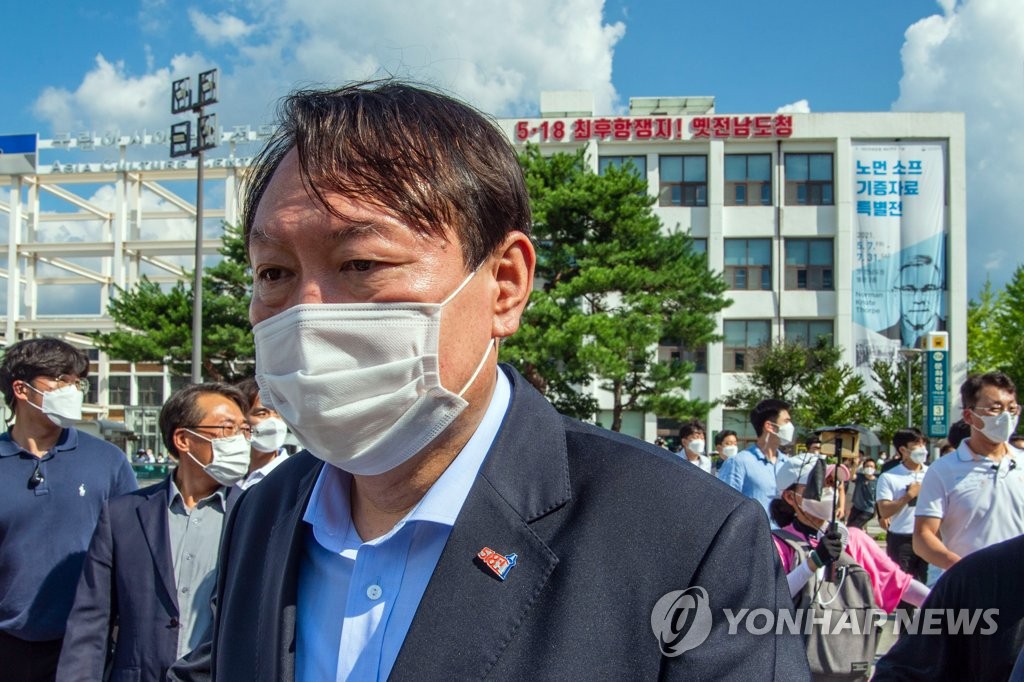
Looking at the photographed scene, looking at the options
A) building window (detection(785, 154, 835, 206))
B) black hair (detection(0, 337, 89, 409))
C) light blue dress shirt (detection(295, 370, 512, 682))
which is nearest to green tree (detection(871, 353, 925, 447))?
building window (detection(785, 154, 835, 206))

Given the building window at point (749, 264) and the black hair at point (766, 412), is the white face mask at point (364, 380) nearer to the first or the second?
the black hair at point (766, 412)

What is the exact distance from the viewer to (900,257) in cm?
3428

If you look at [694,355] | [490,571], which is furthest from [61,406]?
[694,355]

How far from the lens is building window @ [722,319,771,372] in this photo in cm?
3509

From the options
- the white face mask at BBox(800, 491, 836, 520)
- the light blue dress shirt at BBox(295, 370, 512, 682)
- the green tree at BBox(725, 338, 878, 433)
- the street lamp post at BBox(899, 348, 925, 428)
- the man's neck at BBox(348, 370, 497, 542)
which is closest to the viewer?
the light blue dress shirt at BBox(295, 370, 512, 682)

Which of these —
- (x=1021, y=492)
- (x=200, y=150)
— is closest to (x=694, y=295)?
(x=200, y=150)

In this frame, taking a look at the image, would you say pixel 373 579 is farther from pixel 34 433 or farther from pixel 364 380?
pixel 34 433

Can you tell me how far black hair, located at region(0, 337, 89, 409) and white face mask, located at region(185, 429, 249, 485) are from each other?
107 centimetres

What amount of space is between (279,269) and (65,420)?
3354mm

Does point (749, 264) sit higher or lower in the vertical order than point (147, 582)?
higher

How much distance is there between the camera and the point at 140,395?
53.1m

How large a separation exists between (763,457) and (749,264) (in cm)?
2907

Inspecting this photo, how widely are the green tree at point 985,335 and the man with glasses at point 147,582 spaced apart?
37333 mm

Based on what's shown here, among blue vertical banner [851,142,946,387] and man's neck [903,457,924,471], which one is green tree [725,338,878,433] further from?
man's neck [903,457,924,471]
